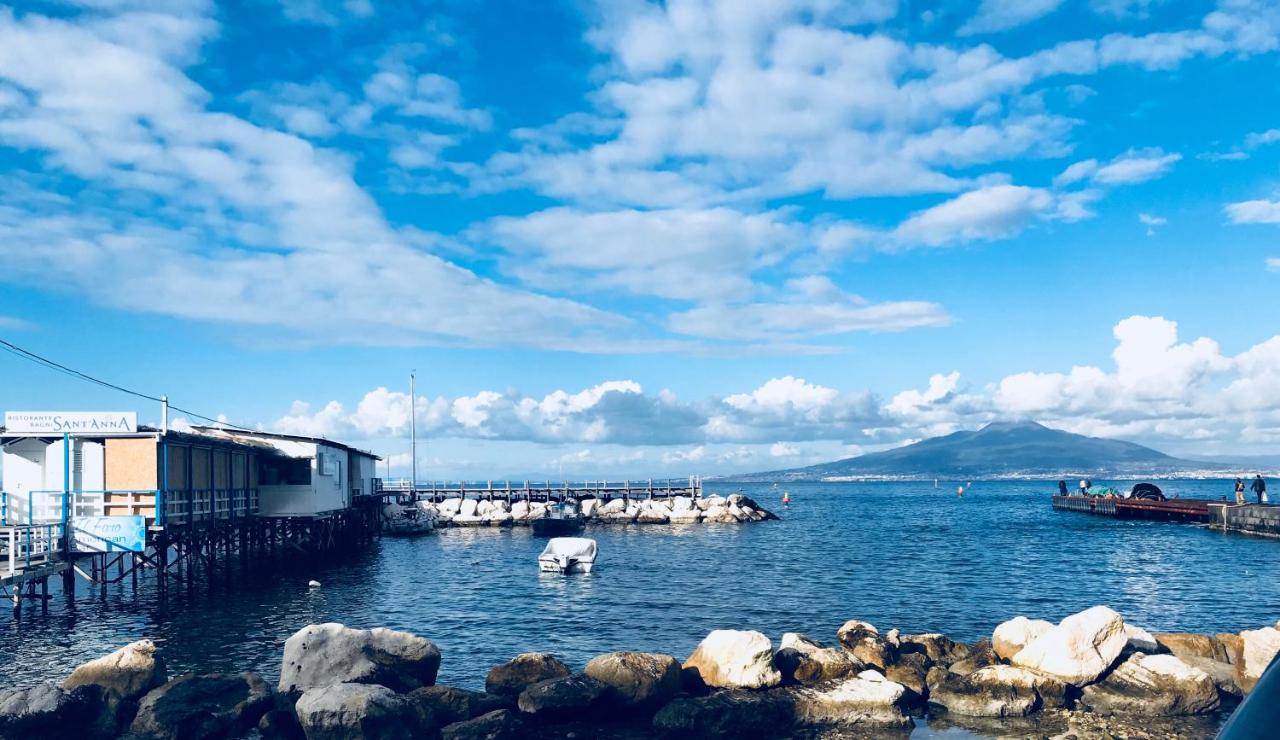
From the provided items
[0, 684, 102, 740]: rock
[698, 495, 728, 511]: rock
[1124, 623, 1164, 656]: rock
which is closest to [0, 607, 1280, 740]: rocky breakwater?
[0, 684, 102, 740]: rock

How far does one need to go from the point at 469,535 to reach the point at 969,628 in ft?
159

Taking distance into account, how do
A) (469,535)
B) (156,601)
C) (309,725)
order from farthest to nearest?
(469,535) < (156,601) < (309,725)

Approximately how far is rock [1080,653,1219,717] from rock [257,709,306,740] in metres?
16.7

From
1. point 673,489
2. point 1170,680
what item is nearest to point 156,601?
point 1170,680

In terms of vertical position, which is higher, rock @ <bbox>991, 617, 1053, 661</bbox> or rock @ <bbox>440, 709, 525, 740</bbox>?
rock @ <bbox>991, 617, 1053, 661</bbox>

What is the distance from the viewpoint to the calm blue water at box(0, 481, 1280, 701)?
89.6 ft

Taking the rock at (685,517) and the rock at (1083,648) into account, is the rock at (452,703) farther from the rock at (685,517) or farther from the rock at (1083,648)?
the rock at (685,517)

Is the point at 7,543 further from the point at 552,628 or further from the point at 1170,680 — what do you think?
the point at 1170,680

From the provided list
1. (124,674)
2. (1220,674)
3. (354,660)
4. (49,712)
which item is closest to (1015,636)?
(1220,674)

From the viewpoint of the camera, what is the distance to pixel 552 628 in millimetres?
30234

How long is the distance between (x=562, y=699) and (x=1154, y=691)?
12809 millimetres

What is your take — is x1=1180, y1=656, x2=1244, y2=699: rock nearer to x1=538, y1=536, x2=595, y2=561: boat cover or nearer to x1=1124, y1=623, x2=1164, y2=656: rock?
x1=1124, y1=623, x2=1164, y2=656: rock

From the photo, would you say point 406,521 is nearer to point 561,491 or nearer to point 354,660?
point 561,491

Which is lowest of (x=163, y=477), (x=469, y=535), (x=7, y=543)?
(x=469, y=535)
